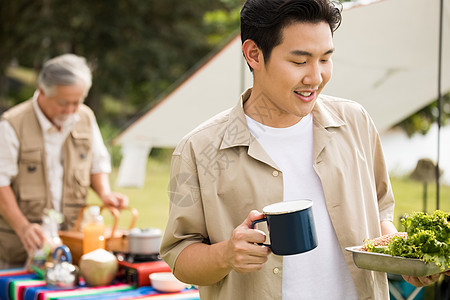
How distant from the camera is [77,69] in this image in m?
3.08

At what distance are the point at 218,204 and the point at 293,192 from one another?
19cm

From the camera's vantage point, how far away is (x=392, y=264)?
51.1 inches

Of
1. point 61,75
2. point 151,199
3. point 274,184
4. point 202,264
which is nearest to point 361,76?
point 61,75

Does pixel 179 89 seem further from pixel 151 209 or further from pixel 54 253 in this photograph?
pixel 151 209

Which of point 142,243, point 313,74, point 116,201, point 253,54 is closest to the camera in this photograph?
point 313,74

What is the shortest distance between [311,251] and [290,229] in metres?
0.24

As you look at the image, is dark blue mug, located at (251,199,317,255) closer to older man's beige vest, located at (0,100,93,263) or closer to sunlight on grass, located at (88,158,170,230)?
older man's beige vest, located at (0,100,93,263)

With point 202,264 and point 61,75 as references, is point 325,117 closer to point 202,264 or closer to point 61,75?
point 202,264

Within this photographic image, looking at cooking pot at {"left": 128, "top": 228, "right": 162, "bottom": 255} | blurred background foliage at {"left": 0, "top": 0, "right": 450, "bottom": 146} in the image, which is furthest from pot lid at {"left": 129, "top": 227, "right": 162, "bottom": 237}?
blurred background foliage at {"left": 0, "top": 0, "right": 450, "bottom": 146}

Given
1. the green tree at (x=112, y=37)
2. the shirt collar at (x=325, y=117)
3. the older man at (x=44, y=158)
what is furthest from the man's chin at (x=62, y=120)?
the green tree at (x=112, y=37)

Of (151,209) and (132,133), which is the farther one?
(151,209)

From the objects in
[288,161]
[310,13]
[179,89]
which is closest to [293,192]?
[288,161]

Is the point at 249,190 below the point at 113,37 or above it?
below

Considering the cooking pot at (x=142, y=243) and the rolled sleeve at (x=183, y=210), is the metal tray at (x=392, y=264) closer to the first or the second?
the rolled sleeve at (x=183, y=210)
